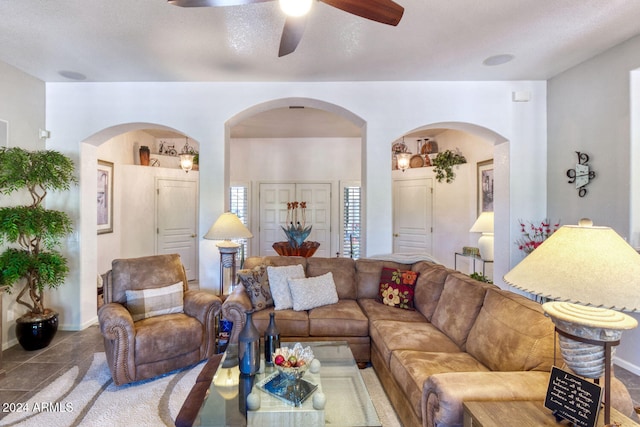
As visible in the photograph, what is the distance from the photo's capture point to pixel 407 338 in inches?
90.7

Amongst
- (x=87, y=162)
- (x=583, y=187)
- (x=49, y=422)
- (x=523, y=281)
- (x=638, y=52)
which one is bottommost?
(x=49, y=422)

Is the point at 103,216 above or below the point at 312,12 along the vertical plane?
below

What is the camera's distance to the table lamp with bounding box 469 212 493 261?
364 cm

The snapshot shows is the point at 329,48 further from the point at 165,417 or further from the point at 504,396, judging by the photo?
the point at 165,417

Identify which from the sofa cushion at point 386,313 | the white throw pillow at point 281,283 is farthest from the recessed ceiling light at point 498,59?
the white throw pillow at point 281,283

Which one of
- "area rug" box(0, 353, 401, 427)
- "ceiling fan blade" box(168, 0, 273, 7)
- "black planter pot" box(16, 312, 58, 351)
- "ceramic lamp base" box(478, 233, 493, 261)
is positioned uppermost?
"ceiling fan blade" box(168, 0, 273, 7)

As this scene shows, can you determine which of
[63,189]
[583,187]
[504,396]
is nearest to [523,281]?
[504,396]

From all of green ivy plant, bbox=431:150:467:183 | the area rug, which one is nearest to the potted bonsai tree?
the area rug

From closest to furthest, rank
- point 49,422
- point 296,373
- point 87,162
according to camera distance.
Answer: point 296,373 < point 49,422 < point 87,162

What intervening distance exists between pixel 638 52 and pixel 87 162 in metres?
5.69

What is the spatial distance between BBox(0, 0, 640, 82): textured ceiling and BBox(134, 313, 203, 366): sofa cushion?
2442 mm

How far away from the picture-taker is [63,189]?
3.53m

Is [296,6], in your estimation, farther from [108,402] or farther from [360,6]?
[108,402]

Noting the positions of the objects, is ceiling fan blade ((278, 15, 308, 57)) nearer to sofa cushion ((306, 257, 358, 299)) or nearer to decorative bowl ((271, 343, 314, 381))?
decorative bowl ((271, 343, 314, 381))
